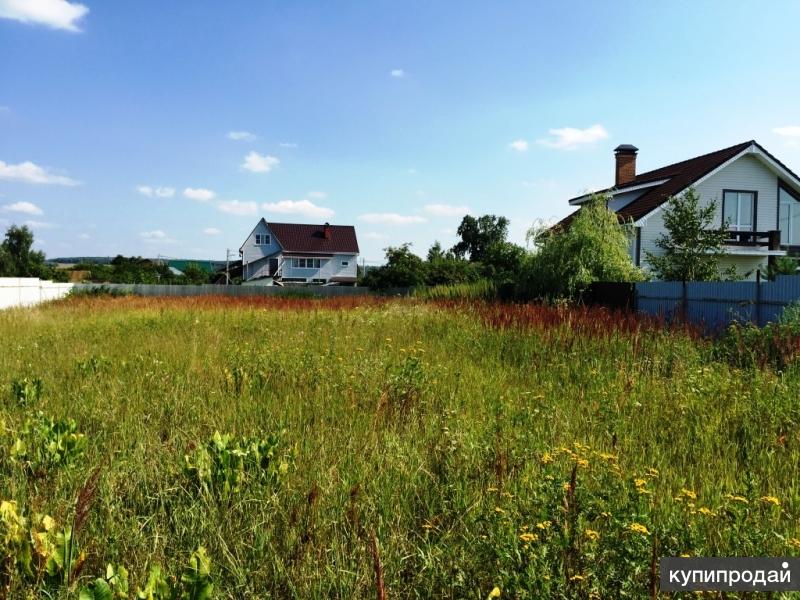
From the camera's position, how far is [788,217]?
26.0 metres

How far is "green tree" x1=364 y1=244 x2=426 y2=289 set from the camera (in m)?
30.3

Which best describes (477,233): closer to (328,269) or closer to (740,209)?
(328,269)

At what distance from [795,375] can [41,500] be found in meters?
6.56

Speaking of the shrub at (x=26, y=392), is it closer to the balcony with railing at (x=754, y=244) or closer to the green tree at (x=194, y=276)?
the balcony with railing at (x=754, y=244)

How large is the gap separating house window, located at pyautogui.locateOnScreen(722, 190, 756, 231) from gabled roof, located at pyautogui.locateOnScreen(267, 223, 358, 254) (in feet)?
116

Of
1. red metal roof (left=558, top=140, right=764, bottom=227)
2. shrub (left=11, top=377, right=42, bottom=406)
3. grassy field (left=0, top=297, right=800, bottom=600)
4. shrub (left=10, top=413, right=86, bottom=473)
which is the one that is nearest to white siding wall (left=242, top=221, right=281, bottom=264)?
red metal roof (left=558, top=140, right=764, bottom=227)

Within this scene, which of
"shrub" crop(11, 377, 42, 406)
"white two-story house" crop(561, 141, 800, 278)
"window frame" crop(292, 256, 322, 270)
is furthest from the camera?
"window frame" crop(292, 256, 322, 270)

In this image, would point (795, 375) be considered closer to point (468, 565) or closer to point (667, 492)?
point (667, 492)

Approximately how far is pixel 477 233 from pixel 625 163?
91.2ft

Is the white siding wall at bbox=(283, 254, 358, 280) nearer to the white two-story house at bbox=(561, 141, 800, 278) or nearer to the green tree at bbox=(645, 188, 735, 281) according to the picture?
the white two-story house at bbox=(561, 141, 800, 278)

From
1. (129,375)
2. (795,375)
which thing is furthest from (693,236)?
(129,375)

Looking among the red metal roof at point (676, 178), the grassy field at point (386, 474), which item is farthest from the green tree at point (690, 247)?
the grassy field at point (386, 474)

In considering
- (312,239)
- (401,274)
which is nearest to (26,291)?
(401,274)

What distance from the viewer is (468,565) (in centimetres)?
212
